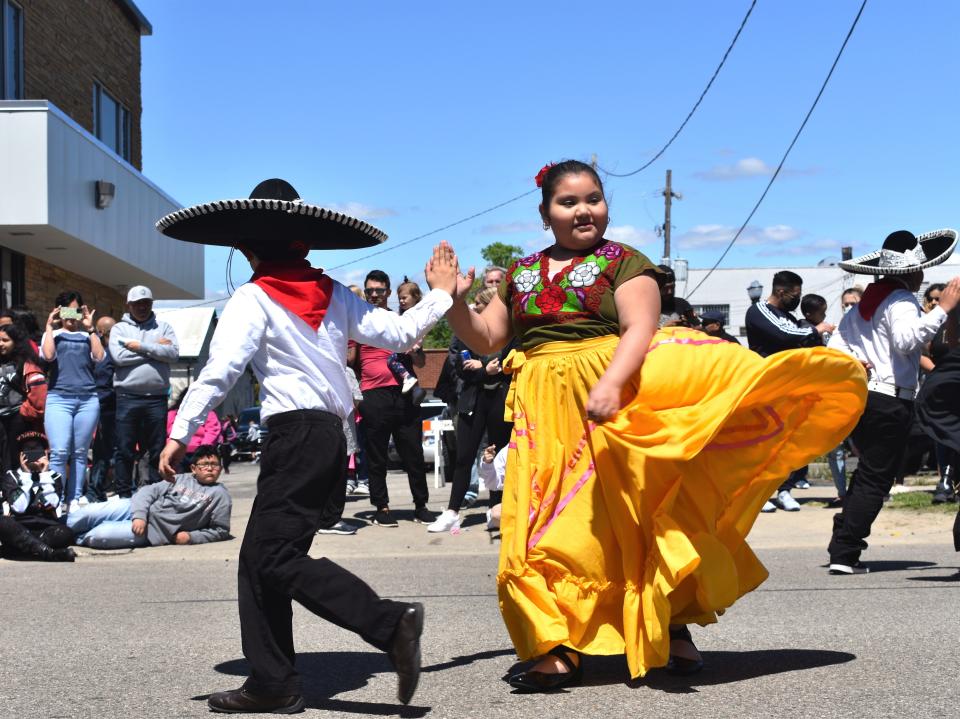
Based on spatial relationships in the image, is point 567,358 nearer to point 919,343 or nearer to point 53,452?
point 919,343

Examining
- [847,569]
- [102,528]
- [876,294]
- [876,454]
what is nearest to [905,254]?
[876,294]

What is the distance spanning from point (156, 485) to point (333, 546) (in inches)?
57.3

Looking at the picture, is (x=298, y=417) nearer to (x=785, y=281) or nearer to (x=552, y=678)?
(x=552, y=678)

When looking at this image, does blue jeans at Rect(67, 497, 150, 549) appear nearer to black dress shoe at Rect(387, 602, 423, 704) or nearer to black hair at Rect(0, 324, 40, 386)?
→ black hair at Rect(0, 324, 40, 386)

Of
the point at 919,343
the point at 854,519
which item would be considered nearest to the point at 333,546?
the point at 854,519

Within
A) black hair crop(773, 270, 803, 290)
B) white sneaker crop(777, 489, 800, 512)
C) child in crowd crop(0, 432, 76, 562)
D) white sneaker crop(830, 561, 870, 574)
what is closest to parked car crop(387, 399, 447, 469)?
white sneaker crop(777, 489, 800, 512)

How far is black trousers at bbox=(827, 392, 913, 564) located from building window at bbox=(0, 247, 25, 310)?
1459 cm

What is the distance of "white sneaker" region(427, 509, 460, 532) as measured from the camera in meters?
10.1

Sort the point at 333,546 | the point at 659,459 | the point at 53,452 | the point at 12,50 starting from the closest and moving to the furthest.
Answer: the point at 659,459
the point at 333,546
the point at 53,452
the point at 12,50

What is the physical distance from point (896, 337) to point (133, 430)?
23.2ft

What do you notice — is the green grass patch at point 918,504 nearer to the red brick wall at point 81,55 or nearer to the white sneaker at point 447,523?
the white sneaker at point 447,523

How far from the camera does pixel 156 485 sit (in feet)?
31.7

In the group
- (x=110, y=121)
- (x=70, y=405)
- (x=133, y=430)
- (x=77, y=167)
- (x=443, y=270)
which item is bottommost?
(x=133, y=430)

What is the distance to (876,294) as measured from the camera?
754 centimetres
